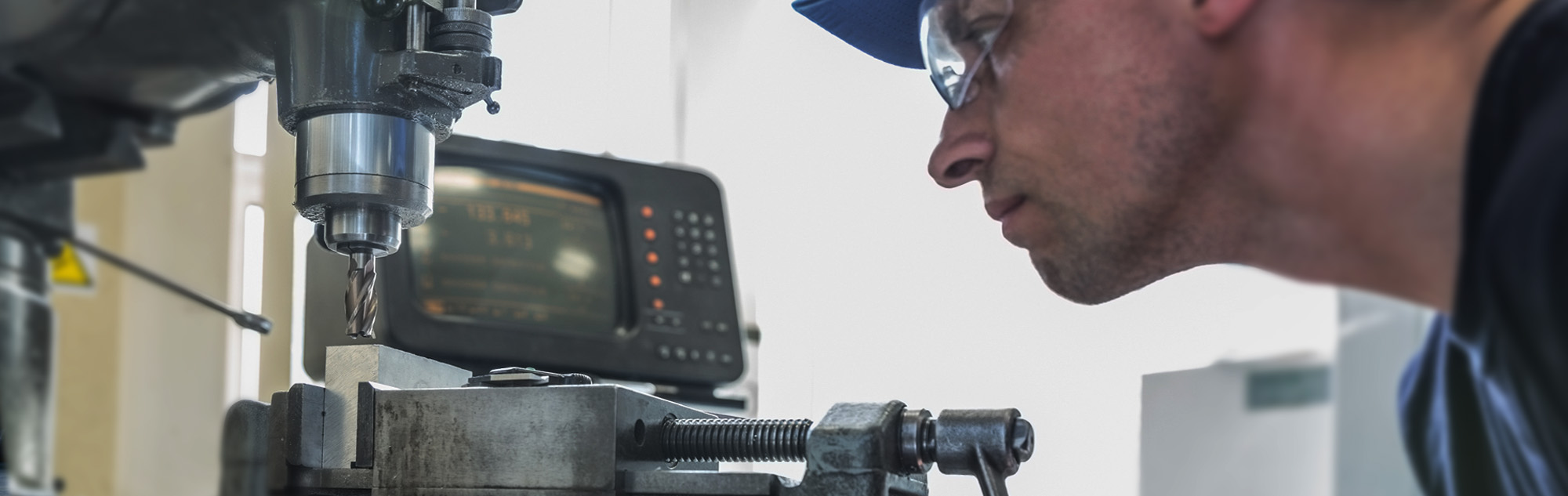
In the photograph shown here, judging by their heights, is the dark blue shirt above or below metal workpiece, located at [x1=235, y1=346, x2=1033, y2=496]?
above

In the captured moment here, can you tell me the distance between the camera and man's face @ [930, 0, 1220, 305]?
0.84 metres

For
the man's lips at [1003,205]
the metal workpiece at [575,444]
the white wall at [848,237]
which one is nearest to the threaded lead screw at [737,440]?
the metal workpiece at [575,444]

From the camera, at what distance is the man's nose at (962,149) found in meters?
0.99

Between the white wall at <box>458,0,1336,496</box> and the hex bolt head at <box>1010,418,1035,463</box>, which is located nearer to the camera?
the hex bolt head at <box>1010,418,1035,463</box>

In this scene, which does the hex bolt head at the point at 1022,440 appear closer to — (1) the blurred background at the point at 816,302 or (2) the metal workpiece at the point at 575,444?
(2) the metal workpiece at the point at 575,444

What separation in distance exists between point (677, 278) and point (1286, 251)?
974mm

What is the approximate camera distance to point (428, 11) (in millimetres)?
847

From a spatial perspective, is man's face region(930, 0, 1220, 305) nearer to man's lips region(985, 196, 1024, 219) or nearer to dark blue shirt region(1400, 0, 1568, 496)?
man's lips region(985, 196, 1024, 219)

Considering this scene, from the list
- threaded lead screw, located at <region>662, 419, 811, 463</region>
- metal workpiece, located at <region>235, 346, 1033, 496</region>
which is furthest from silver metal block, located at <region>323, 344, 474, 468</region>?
threaded lead screw, located at <region>662, 419, 811, 463</region>

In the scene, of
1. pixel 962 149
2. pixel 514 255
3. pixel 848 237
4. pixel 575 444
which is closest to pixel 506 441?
pixel 575 444

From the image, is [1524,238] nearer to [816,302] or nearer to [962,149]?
[962,149]

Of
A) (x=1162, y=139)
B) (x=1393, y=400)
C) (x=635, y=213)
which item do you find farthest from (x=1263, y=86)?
(x=635, y=213)

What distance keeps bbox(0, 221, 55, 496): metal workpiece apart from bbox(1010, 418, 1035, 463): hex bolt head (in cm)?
49

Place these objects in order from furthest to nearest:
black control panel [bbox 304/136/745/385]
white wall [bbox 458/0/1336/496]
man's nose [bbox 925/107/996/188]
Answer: black control panel [bbox 304/136/745/385]
white wall [bbox 458/0/1336/496]
man's nose [bbox 925/107/996/188]
